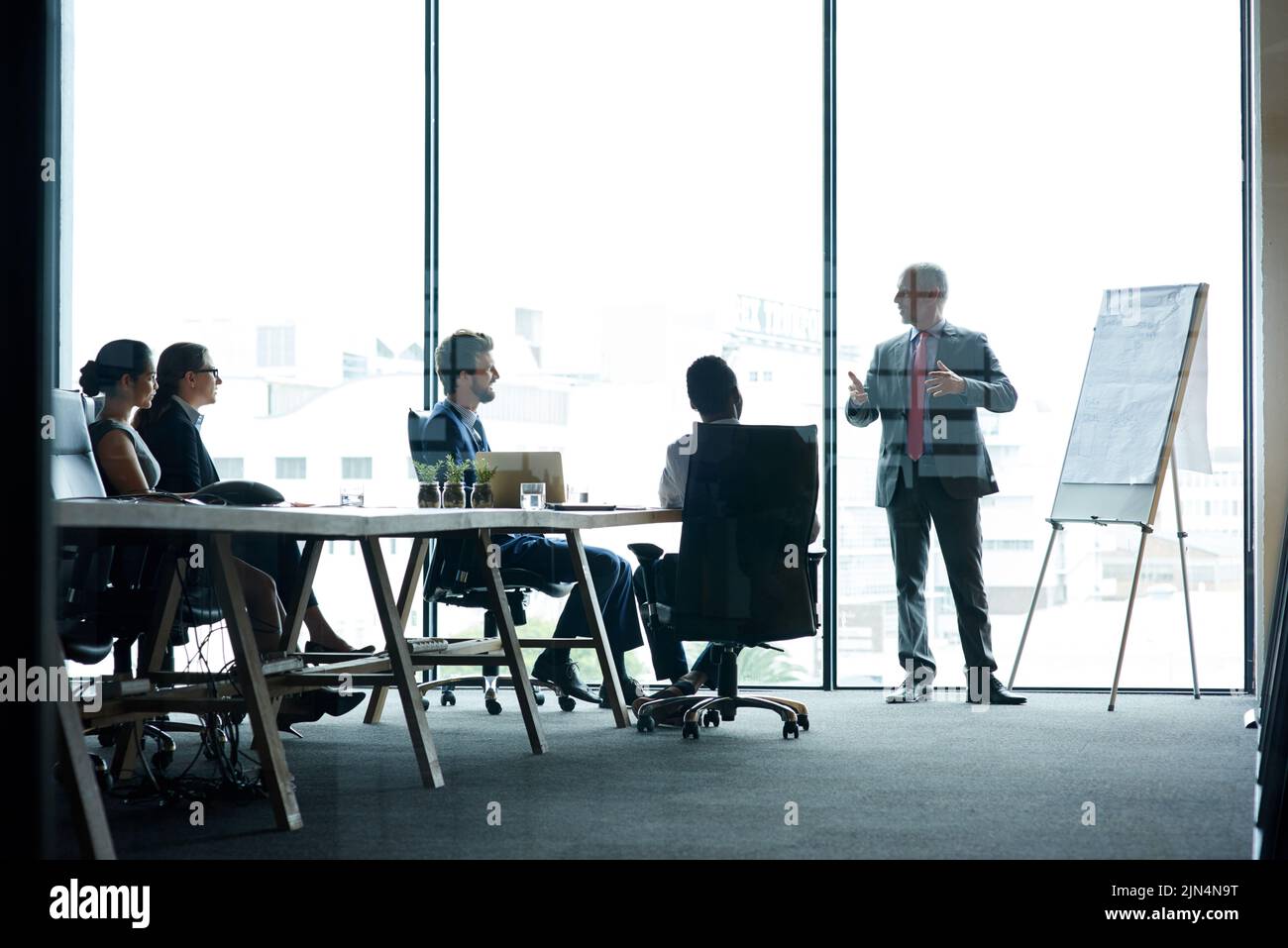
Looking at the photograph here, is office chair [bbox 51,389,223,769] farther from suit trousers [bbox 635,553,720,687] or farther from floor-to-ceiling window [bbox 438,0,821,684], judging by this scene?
floor-to-ceiling window [bbox 438,0,821,684]

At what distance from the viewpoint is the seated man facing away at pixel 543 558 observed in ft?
14.7

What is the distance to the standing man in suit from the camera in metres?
4.89

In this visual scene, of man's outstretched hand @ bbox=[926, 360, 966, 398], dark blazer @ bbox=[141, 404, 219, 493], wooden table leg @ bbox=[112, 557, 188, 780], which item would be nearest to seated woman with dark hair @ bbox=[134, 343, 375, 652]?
dark blazer @ bbox=[141, 404, 219, 493]

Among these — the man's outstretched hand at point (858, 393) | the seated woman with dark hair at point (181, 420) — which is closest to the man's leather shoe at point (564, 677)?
the seated woman with dark hair at point (181, 420)

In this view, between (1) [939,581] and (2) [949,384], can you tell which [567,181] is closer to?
(2) [949,384]

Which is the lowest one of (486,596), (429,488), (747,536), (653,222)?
(486,596)

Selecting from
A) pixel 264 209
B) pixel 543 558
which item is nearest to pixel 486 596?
pixel 543 558

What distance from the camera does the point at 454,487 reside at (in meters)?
3.72

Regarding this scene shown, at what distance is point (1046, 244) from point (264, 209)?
346 centimetres

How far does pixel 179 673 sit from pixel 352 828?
735 millimetres

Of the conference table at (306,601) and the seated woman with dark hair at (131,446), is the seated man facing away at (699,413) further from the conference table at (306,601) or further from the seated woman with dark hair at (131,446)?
the seated woman with dark hair at (131,446)

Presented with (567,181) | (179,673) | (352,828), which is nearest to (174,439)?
(179,673)

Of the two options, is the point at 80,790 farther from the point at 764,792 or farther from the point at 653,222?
the point at 653,222

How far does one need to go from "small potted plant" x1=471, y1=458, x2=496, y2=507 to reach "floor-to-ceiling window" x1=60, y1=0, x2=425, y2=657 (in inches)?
68.5
